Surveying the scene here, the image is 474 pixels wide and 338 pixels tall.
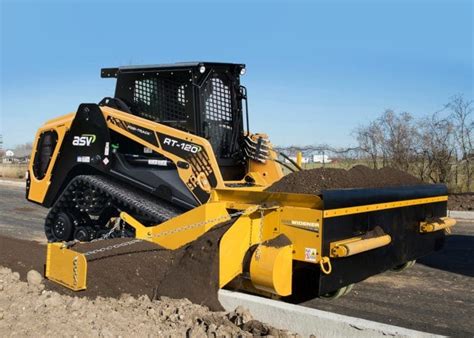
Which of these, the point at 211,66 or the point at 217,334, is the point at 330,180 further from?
the point at 211,66

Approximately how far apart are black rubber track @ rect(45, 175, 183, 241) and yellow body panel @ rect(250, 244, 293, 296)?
191 cm

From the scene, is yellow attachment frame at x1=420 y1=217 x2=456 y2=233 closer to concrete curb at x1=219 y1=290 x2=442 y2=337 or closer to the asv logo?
concrete curb at x1=219 y1=290 x2=442 y2=337

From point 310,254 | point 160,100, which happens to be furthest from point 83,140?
point 310,254

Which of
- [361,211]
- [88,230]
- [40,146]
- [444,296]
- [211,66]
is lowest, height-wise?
[444,296]

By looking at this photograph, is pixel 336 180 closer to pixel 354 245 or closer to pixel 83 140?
pixel 354 245

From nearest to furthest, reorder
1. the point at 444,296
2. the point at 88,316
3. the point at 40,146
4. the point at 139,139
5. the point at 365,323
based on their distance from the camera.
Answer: the point at 365,323 < the point at 88,316 < the point at 444,296 < the point at 139,139 < the point at 40,146

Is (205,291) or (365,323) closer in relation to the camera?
(365,323)

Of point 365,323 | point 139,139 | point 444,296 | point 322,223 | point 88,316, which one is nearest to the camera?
point 365,323

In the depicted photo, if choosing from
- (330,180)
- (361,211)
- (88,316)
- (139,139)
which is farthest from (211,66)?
(88,316)

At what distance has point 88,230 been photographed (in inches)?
275

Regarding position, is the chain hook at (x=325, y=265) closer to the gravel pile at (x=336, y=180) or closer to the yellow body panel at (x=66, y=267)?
the gravel pile at (x=336, y=180)

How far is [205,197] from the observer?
20.0 ft

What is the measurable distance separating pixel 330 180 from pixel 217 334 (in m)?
2.00

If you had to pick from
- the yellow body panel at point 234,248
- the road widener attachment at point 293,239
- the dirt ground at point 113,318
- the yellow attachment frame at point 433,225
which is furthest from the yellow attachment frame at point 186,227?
the yellow attachment frame at point 433,225
